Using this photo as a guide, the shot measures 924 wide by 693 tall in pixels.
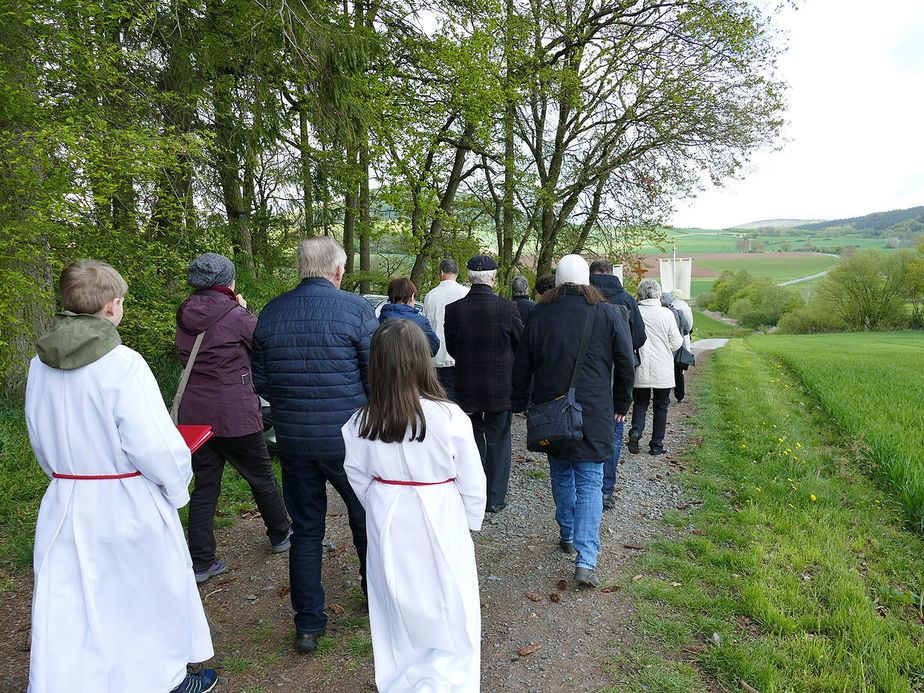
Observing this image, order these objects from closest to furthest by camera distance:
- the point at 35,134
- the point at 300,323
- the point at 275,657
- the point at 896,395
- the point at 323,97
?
the point at 300,323, the point at 275,657, the point at 35,134, the point at 323,97, the point at 896,395

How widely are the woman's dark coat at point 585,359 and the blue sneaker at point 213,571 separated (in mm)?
2489

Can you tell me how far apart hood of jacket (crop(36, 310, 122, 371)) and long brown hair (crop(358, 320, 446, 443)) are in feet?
3.38

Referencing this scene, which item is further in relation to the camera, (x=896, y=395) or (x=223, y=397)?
(x=896, y=395)

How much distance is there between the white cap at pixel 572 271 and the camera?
13.0ft

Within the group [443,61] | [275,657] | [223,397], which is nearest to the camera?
[275,657]

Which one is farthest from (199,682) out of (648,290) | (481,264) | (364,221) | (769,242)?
(769,242)

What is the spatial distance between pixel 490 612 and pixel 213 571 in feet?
6.41

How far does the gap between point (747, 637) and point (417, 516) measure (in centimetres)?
218

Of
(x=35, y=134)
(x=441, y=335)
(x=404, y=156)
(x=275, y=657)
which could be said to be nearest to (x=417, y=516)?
(x=275, y=657)

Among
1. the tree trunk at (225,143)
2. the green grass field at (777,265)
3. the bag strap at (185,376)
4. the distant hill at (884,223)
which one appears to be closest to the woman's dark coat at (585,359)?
the bag strap at (185,376)

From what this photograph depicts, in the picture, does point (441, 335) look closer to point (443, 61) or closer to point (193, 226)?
point (193, 226)

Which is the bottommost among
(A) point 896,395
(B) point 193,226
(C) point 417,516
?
(A) point 896,395

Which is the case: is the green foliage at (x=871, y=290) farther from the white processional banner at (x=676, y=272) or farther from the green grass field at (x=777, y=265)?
the green grass field at (x=777, y=265)

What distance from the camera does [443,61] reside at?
11320mm
